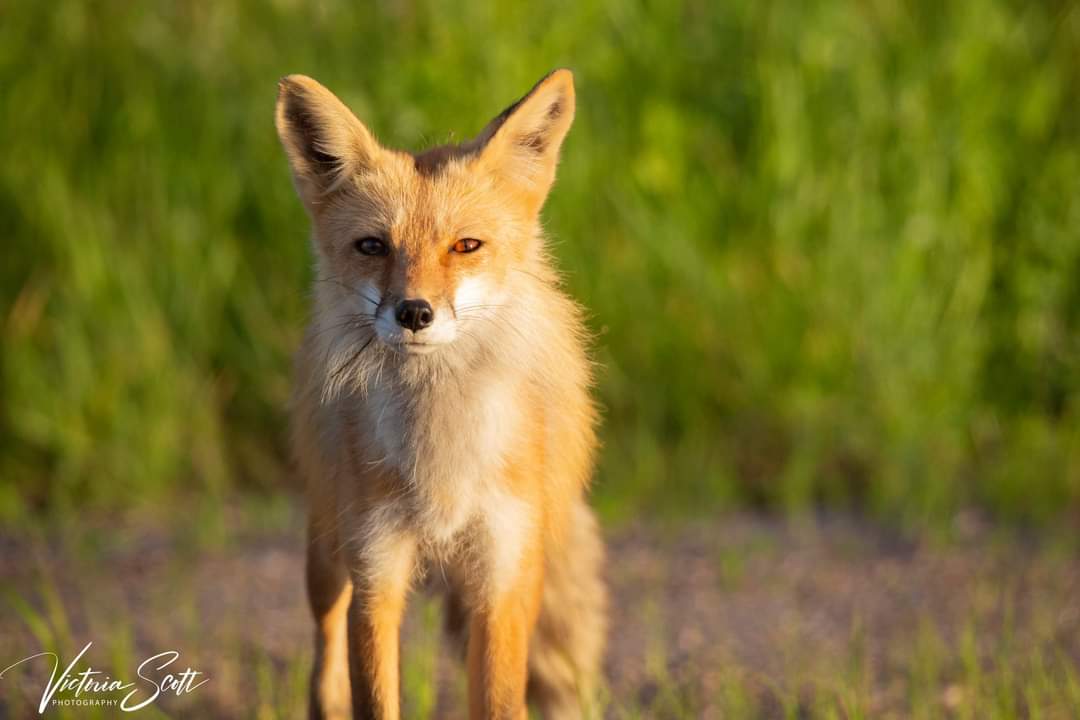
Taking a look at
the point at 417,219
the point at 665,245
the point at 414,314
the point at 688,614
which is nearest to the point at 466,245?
the point at 417,219

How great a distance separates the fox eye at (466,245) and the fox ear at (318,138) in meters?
0.35

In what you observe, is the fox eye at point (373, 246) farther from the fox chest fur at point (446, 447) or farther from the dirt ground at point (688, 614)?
the dirt ground at point (688, 614)

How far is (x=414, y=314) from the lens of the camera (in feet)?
8.58

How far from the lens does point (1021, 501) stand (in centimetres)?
544

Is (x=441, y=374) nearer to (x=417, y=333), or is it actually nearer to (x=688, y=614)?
(x=417, y=333)

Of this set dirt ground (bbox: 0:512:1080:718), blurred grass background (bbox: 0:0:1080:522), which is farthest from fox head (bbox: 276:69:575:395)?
blurred grass background (bbox: 0:0:1080:522)

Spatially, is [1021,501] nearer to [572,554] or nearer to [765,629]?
[765,629]

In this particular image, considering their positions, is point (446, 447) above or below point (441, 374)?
below

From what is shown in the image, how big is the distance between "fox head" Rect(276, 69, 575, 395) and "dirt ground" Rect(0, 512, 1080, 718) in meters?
1.26

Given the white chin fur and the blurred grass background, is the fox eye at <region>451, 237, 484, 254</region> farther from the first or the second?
the blurred grass background

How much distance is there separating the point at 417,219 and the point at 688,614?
2421mm

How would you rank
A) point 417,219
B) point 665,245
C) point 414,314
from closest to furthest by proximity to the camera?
point 414,314, point 417,219, point 665,245

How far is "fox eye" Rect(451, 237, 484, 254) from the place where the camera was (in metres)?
2.82

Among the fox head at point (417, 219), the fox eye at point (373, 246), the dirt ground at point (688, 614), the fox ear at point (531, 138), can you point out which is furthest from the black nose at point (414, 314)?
the dirt ground at point (688, 614)
